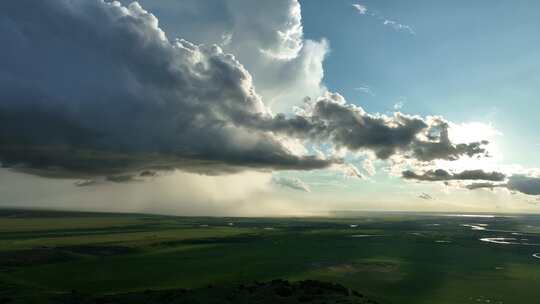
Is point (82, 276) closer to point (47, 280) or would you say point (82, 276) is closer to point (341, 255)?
point (47, 280)

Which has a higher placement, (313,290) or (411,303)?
(313,290)

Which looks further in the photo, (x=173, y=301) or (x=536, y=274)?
(x=536, y=274)

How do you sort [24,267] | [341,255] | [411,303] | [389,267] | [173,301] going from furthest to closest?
[341,255] < [389,267] < [24,267] < [411,303] < [173,301]

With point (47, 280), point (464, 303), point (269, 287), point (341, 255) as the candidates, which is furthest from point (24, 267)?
point (464, 303)

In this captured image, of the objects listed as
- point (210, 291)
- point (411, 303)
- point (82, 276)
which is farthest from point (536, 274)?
point (82, 276)

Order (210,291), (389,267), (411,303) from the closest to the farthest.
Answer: (210,291)
(411,303)
(389,267)

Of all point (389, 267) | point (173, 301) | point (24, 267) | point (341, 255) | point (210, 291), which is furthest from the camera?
point (341, 255)

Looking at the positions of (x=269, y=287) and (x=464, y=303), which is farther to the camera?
(x=464, y=303)

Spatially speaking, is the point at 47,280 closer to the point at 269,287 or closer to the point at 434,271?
the point at 269,287

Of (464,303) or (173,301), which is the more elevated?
(173,301)
